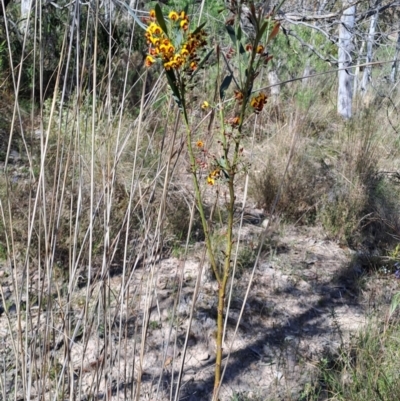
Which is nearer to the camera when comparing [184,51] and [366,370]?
[184,51]

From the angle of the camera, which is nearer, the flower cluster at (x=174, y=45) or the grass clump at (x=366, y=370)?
the flower cluster at (x=174, y=45)

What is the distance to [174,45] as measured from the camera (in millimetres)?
979

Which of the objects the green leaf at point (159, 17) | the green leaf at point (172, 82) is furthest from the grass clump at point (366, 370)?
the green leaf at point (159, 17)

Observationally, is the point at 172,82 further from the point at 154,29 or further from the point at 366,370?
the point at 366,370

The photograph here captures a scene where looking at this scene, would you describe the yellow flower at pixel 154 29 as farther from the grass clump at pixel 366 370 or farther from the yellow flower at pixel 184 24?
the grass clump at pixel 366 370

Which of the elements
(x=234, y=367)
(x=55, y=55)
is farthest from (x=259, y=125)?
(x=234, y=367)

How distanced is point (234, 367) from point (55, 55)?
304 cm

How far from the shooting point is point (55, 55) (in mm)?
4387

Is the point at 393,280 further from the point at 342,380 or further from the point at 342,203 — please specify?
the point at 342,380

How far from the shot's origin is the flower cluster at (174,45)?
0.94 meters

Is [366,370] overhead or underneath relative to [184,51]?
underneath

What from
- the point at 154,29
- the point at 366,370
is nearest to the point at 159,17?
the point at 154,29

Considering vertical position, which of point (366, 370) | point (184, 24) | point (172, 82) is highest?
point (184, 24)

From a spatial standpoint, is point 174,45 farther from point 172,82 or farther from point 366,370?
point 366,370
